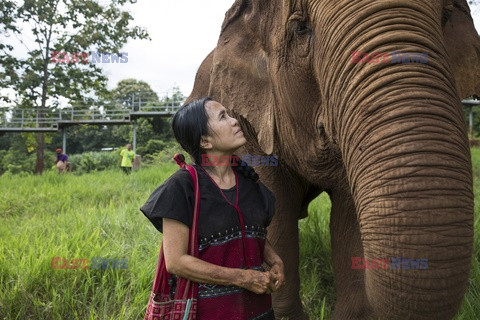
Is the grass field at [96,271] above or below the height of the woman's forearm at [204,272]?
below

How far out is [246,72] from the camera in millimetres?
2537

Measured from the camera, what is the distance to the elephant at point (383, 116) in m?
1.26

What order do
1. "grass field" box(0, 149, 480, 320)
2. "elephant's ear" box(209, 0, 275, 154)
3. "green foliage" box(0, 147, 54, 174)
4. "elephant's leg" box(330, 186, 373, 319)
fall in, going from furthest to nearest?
"green foliage" box(0, 147, 54, 174) < "elephant's leg" box(330, 186, 373, 319) < "grass field" box(0, 149, 480, 320) < "elephant's ear" box(209, 0, 275, 154)

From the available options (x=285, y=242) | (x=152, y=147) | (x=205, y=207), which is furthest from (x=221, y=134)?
(x=152, y=147)

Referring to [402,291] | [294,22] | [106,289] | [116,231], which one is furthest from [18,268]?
[402,291]

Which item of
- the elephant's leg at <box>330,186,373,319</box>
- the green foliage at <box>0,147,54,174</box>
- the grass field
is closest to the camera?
the grass field

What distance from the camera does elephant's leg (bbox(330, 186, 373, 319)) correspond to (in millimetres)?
2902

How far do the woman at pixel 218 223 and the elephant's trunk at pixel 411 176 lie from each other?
45cm

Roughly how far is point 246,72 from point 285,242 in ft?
3.84

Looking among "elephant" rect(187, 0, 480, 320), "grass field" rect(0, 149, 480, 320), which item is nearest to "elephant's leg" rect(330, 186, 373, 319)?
"grass field" rect(0, 149, 480, 320)

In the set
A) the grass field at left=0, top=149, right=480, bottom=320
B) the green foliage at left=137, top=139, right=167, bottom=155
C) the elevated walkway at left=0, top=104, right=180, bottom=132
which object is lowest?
the grass field at left=0, top=149, right=480, bottom=320

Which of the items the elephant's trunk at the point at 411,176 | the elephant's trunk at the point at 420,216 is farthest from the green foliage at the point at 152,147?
the elephant's trunk at the point at 420,216

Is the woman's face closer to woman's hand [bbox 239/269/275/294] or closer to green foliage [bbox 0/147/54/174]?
woman's hand [bbox 239/269/275/294]

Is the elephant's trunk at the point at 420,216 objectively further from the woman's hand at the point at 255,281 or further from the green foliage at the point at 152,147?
the green foliage at the point at 152,147
